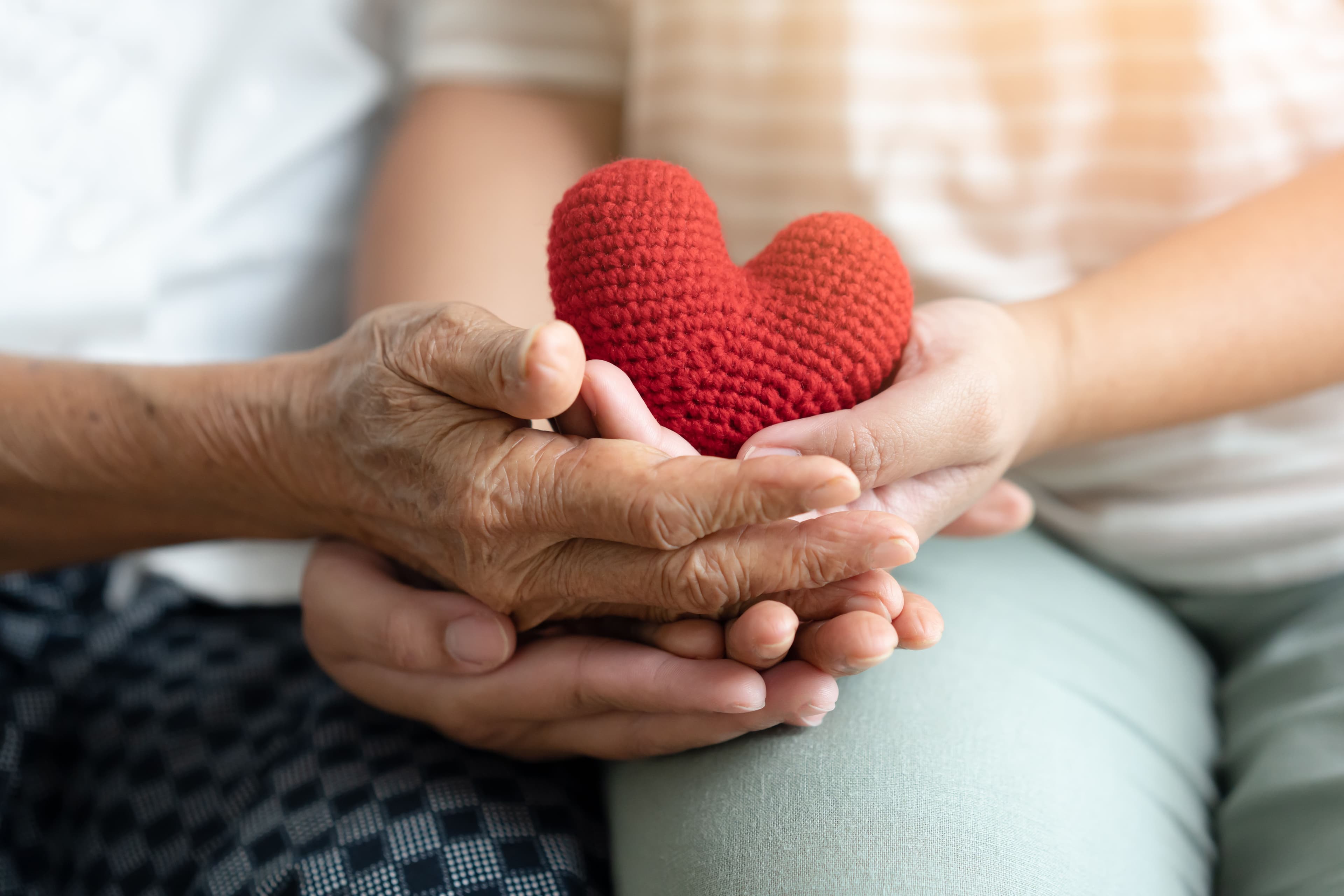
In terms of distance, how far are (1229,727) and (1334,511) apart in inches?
8.0

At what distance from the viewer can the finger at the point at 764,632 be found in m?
0.54

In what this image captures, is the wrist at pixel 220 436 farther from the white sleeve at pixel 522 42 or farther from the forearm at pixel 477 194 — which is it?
the white sleeve at pixel 522 42

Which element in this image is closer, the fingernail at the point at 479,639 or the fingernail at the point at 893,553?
the fingernail at the point at 893,553

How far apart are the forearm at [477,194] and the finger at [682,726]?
351 millimetres

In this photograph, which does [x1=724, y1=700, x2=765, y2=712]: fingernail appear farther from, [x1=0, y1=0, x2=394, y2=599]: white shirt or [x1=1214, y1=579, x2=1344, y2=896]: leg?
[x1=0, y1=0, x2=394, y2=599]: white shirt

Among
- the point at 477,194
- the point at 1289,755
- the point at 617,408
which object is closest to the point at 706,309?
the point at 617,408

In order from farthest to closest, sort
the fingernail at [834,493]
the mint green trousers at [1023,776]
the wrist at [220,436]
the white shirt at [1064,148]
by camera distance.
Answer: the white shirt at [1064,148] → the wrist at [220,436] → the mint green trousers at [1023,776] → the fingernail at [834,493]

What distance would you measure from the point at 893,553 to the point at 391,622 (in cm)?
36

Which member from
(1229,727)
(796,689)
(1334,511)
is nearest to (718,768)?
(796,689)

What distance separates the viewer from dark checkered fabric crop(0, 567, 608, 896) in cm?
65

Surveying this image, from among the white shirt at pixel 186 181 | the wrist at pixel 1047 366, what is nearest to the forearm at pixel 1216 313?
the wrist at pixel 1047 366

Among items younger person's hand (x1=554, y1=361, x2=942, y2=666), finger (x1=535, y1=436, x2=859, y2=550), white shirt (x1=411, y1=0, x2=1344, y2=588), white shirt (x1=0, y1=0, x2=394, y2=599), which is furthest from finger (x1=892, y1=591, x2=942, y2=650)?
white shirt (x1=0, y1=0, x2=394, y2=599)

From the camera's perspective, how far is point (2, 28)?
2.89 feet

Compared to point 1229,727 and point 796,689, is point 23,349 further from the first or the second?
point 1229,727
